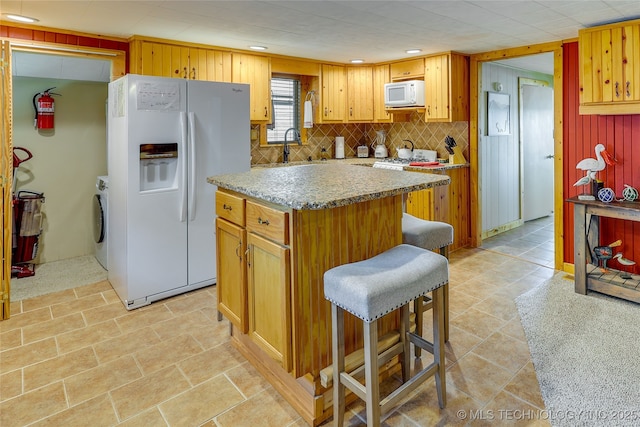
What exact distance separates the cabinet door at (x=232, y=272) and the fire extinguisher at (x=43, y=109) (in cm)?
289

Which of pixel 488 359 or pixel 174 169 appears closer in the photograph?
pixel 488 359

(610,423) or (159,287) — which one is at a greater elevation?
(159,287)

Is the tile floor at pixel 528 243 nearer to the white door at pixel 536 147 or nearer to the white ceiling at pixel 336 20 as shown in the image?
the white door at pixel 536 147

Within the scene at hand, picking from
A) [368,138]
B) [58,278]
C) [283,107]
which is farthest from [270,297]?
[368,138]

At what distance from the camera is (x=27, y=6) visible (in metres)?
2.72

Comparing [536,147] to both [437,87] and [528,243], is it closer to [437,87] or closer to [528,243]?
[528,243]

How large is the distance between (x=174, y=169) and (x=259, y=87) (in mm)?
1605

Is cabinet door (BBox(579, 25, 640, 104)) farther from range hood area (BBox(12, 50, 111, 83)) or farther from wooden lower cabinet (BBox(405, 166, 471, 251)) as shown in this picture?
range hood area (BBox(12, 50, 111, 83))

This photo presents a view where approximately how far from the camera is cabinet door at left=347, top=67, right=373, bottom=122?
207 inches

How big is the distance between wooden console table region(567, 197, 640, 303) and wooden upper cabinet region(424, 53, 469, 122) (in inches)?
68.1

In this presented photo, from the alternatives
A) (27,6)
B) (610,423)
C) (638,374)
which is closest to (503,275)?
(638,374)

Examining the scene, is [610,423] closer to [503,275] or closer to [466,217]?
[503,275]

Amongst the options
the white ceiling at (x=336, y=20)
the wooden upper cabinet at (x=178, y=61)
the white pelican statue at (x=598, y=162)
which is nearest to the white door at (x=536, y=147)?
the white ceiling at (x=336, y=20)

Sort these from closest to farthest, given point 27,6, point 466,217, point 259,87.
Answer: point 27,6 → point 259,87 → point 466,217
